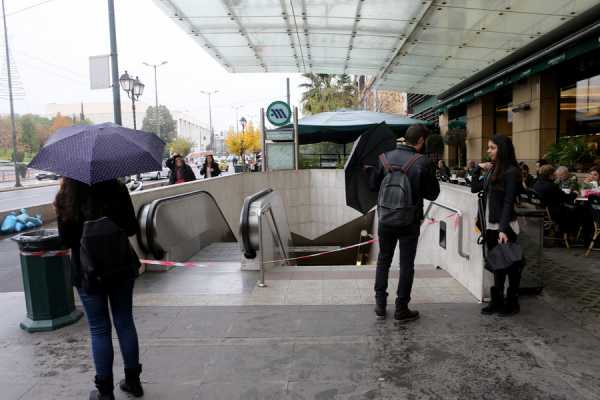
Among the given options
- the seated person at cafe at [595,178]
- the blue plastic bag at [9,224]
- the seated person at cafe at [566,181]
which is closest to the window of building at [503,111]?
the seated person at cafe at [566,181]

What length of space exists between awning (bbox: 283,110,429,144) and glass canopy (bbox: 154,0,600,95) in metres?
1.79

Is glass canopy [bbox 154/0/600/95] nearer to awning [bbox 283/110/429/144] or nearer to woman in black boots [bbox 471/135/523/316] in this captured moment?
awning [bbox 283/110/429/144]

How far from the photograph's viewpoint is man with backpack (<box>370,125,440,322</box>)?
13.1 feet

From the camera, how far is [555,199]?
25.2 feet

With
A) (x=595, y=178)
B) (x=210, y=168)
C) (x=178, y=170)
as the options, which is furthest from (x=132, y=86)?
(x=595, y=178)

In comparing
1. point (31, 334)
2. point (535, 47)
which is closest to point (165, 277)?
point (31, 334)

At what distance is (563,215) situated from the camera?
770 cm

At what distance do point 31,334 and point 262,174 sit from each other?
416 inches

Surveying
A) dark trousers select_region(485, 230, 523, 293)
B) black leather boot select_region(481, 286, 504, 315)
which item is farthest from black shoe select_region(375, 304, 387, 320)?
dark trousers select_region(485, 230, 523, 293)

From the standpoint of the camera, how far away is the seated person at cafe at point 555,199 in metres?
7.66

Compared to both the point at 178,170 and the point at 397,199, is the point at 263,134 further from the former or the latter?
the point at 397,199

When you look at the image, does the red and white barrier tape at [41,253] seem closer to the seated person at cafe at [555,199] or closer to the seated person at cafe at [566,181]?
the seated person at cafe at [555,199]

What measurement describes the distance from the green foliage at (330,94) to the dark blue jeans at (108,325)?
33245mm

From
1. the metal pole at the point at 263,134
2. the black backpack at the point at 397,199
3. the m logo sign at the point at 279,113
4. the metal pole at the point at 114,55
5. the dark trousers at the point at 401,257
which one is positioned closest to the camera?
the black backpack at the point at 397,199
